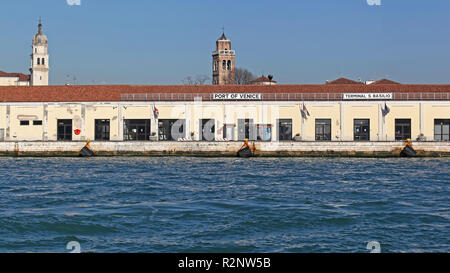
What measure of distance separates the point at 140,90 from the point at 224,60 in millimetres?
71139

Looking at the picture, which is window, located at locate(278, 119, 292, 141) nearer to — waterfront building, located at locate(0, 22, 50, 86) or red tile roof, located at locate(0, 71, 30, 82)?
waterfront building, located at locate(0, 22, 50, 86)

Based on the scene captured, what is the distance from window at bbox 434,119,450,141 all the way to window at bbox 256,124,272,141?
15.2 meters

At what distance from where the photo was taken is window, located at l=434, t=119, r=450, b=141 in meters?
52.9

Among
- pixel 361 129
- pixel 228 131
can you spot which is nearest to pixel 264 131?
pixel 228 131

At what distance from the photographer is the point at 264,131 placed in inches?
2120

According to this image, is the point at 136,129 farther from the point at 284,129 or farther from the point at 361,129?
the point at 361,129

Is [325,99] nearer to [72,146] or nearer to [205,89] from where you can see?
[205,89]

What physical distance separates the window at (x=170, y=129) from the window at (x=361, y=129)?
16.0 meters

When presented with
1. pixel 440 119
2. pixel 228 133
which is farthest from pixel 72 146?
pixel 440 119

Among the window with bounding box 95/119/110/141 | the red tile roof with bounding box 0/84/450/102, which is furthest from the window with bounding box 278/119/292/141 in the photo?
the window with bounding box 95/119/110/141

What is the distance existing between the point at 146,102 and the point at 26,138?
11784 millimetres

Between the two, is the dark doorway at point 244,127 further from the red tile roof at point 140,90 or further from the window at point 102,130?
the window at point 102,130

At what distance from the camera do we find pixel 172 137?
54000 millimetres

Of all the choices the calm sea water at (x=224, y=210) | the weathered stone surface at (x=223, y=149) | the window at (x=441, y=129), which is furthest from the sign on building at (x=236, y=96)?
the calm sea water at (x=224, y=210)
